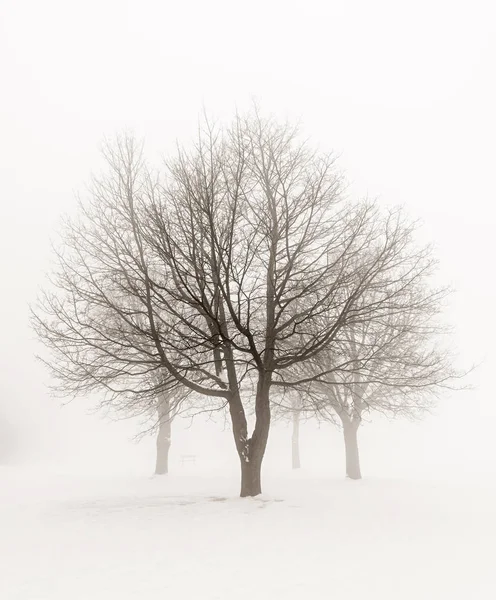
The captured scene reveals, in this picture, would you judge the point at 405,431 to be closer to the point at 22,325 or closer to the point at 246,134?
the point at 246,134

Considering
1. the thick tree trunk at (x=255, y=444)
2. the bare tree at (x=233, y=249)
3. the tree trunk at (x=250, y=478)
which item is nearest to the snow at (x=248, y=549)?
the tree trunk at (x=250, y=478)

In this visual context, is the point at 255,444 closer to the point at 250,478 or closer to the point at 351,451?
the point at 250,478

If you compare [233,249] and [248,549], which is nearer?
[248,549]

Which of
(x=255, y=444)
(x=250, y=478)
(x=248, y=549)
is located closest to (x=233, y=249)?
(x=255, y=444)

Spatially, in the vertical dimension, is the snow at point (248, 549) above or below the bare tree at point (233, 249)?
below

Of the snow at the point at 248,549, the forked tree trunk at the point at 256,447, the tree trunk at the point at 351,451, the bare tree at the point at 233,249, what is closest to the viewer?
the snow at the point at 248,549

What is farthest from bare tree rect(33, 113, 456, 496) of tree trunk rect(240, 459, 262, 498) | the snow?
the snow

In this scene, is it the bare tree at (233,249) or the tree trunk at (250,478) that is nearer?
the bare tree at (233,249)

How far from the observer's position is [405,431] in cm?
5784

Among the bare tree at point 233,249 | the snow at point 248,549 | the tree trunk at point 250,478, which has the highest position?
the bare tree at point 233,249

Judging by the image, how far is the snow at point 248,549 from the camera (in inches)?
224

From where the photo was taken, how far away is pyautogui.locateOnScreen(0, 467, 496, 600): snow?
18.6 feet

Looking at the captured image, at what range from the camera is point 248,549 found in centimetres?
734

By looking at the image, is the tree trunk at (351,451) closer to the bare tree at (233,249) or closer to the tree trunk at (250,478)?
the bare tree at (233,249)
